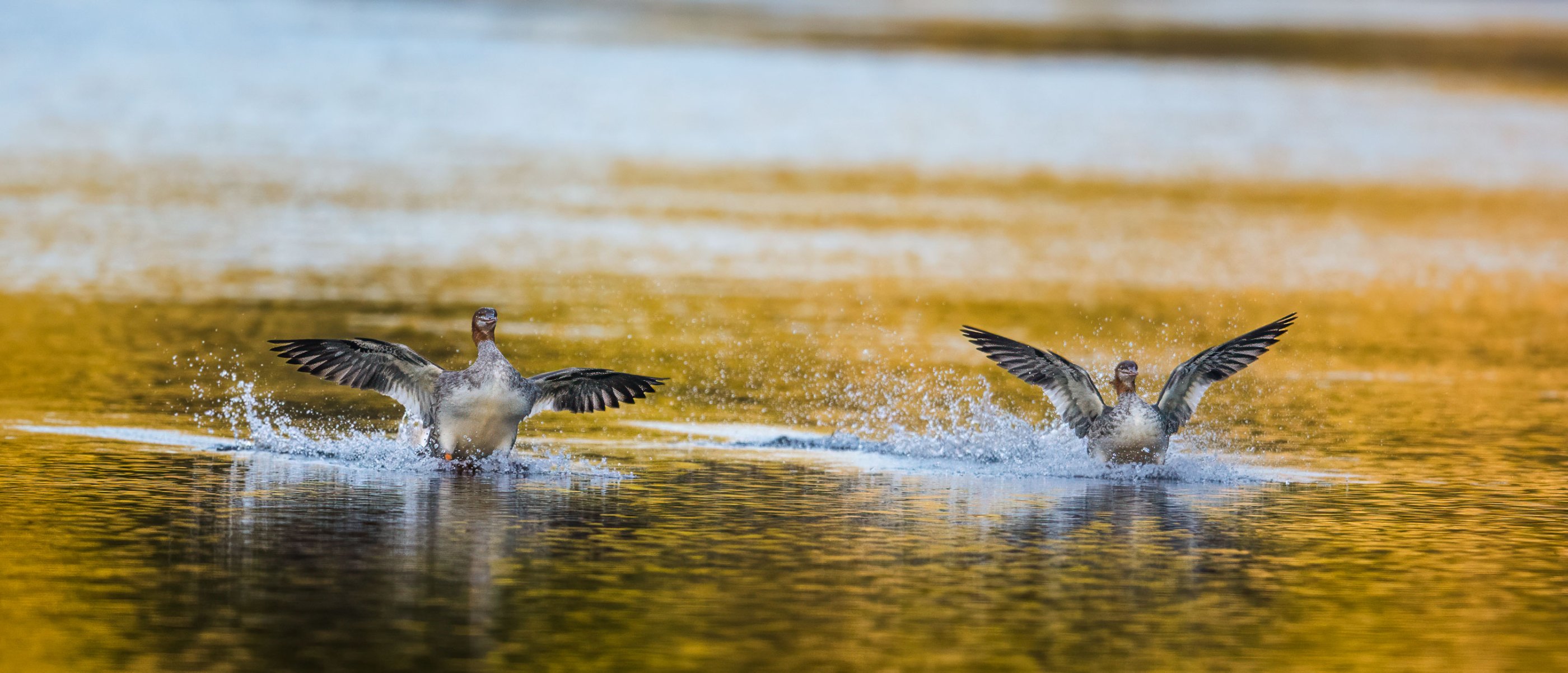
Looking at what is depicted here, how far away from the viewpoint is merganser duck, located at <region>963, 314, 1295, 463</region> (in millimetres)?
18969

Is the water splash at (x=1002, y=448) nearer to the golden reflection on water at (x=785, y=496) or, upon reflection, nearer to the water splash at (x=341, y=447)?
the golden reflection on water at (x=785, y=496)

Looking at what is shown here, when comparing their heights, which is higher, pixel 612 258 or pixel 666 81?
pixel 666 81

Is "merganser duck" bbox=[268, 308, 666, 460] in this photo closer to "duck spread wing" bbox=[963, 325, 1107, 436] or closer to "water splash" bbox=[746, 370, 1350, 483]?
Result: "water splash" bbox=[746, 370, 1350, 483]

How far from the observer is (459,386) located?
17781 millimetres

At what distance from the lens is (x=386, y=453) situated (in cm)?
1859

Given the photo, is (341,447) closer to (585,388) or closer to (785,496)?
(585,388)

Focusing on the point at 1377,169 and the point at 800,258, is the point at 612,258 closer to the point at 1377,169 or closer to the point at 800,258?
the point at 800,258

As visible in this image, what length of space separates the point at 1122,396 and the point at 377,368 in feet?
18.7

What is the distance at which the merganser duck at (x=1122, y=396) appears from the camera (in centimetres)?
1897

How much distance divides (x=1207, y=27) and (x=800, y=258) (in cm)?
8433

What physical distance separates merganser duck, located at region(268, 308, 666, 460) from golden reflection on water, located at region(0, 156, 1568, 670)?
0.48 metres

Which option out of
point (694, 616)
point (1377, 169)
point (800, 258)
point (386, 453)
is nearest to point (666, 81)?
point (1377, 169)

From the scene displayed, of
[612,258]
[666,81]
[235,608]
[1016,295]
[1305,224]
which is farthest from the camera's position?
[666,81]

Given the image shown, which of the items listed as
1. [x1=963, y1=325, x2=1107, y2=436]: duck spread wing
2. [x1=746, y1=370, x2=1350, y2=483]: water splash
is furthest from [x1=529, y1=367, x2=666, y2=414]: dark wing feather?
[x1=963, y1=325, x2=1107, y2=436]: duck spread wing
